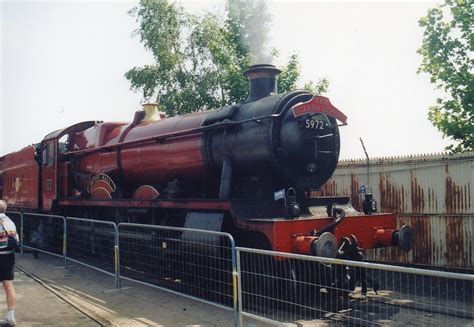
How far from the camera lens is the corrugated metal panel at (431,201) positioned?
8.92 m

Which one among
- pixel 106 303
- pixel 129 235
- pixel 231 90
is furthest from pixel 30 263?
pixel 231 90

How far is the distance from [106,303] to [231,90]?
11.5 m

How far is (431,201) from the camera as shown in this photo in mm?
9516

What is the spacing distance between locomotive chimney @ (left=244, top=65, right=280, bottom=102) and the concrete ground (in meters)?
3.47

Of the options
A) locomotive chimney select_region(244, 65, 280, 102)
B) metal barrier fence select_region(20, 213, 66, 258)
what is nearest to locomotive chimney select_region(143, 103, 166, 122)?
metal barrier fence select_region(20, 213, 66, 258)

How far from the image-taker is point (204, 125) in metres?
7.73

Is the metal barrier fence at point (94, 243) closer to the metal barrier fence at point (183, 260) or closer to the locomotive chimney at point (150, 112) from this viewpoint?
the metal barrier fence at point (183, 260)

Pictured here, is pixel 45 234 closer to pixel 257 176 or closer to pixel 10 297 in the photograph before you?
pixel 10 297

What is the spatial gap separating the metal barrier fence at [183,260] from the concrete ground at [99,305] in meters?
0.23

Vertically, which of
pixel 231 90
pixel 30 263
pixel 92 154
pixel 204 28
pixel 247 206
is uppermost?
pixel 204 28

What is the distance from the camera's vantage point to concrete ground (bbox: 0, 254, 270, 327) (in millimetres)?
5973

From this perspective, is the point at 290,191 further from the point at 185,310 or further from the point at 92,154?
the point at 92,154

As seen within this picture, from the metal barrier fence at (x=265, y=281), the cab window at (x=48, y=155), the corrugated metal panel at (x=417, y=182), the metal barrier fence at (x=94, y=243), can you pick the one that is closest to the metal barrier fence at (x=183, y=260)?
the metal barrier fence at (x=265, y=281)

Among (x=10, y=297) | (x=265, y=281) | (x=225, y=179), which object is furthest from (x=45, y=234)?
(x=265, y=281)
